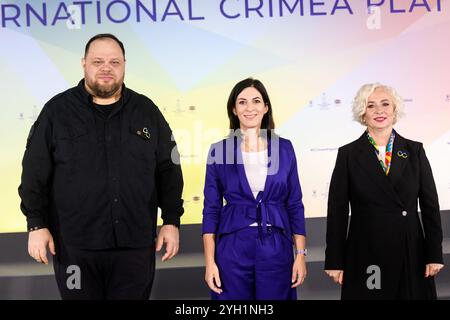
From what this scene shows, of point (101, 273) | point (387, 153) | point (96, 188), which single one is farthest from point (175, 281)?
point (387, 153)

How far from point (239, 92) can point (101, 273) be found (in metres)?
1.04

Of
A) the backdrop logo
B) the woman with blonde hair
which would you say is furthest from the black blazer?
the backdrop logo

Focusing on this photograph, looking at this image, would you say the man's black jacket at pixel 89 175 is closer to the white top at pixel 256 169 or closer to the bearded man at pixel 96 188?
the bearded man at pixel 96 188

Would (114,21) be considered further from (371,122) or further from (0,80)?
(371,122)

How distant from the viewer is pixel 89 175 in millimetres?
2789

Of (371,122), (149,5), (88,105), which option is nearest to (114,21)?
(149,5)

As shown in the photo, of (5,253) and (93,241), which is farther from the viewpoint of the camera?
(5,253)

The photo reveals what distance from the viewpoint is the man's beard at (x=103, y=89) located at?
9.25 ft

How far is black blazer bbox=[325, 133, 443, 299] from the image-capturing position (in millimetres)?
2842

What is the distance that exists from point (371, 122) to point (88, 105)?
1331 mm

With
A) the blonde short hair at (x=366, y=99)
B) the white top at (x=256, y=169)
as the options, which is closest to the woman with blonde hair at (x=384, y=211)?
the blonde short hair at (x=366, y=99)

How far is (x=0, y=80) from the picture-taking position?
4.18 m

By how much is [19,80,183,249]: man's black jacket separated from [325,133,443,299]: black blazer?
92 centimetres

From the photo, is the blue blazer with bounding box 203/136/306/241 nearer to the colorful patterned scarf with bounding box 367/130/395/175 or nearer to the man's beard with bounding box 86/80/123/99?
the colorful patterned scarf with bounding box 367/130/395/175
